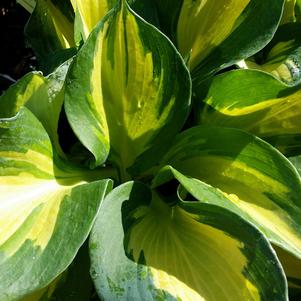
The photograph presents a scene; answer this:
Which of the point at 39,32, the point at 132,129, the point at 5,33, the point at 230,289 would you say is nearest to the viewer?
the point at 230,289

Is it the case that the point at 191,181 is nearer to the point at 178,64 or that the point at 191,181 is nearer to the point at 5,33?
the point at 178,64

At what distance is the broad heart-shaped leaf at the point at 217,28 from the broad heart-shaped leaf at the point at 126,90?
132mm

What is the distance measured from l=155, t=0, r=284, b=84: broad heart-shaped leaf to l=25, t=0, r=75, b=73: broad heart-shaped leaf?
17cm

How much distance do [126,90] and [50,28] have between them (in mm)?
292

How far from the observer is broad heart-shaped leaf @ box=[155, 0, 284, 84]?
735 millimetres

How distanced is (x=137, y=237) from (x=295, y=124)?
0.85 feet

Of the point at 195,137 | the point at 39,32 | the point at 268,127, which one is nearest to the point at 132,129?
the point at 195,137

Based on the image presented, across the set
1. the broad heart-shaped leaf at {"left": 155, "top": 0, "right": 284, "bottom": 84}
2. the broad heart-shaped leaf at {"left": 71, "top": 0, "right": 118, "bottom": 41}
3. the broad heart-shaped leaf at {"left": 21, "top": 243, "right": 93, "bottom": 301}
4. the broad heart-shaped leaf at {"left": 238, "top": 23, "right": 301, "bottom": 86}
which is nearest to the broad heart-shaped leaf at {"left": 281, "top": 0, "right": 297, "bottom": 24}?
the broad heart-shaped leaf at {"left": 238, "top": 23, "right": 301, "bottom": 86}

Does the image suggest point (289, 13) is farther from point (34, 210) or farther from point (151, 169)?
point (34, 210)

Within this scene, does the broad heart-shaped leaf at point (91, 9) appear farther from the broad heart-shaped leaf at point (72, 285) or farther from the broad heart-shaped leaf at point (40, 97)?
the broad heart-shaped leaf at point (72, 285)

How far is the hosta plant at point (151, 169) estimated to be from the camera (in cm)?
58

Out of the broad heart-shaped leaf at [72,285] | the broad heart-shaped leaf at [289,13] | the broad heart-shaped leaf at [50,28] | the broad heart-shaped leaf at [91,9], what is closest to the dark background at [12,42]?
the broad heart-shaped leaf at [50,28]

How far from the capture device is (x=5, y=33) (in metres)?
1.33

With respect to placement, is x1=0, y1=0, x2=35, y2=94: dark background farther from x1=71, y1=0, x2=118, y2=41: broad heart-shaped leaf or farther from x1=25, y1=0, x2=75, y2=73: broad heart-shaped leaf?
x1=71, y1=0, x2=118, y2=41: broad heart-shaped leaf
